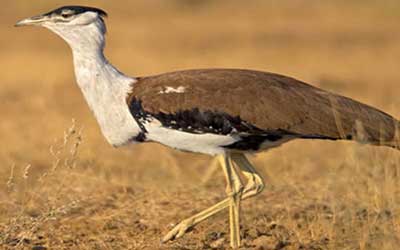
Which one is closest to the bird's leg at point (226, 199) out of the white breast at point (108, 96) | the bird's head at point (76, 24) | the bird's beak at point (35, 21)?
the white breast at point (108, 96)

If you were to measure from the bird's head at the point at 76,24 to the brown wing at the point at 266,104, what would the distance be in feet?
1.33

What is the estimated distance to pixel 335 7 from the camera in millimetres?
24062

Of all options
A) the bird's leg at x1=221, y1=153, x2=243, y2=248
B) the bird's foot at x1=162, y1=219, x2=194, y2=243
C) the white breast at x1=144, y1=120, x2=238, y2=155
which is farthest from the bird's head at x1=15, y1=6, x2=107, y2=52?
the bird's foot at x1=162, y1=219, x2=194, y2=243

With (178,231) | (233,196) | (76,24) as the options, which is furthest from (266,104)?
(76,24)

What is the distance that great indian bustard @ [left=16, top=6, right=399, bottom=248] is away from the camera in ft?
16.5

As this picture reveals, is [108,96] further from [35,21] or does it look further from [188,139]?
[35,21]

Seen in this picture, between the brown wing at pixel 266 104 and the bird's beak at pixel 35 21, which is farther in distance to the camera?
the bird's beak at pixel 35 21

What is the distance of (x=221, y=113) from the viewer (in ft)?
16.4

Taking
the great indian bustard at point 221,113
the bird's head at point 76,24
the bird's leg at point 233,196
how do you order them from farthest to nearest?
the bird's head at point 76,24 < the bird's leg at point 233,196 < the great indian bustard at point 221,113

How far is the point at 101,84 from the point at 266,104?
0.86 meters

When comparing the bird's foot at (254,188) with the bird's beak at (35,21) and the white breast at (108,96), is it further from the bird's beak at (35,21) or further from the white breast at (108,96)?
the bird's beak at (35,21)

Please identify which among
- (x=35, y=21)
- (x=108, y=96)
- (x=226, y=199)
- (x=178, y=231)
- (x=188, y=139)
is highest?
(x=35, y=21)

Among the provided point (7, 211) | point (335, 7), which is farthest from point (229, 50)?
point (7, 211)

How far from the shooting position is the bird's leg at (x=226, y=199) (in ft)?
17.1
